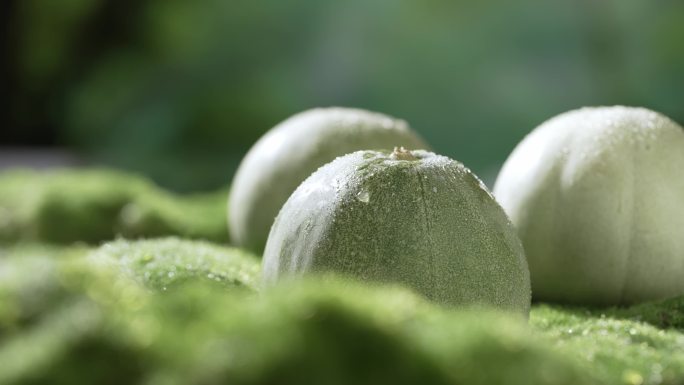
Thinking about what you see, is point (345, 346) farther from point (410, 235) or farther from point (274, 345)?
point (410, 235)

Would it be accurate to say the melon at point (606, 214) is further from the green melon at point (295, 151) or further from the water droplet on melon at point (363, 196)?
the water droplet on melon at point (363, 196)

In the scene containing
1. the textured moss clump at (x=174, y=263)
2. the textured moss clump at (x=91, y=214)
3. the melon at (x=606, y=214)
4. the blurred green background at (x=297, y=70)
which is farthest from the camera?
the blurred green background at (x=297, y=70)

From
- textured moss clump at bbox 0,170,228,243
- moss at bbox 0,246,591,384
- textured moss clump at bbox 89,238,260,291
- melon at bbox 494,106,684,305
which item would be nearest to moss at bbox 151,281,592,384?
moss at bbox 0,246,591,384

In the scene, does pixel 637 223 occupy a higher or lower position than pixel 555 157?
lower

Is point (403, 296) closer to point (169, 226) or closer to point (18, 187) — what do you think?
point (169, 226)

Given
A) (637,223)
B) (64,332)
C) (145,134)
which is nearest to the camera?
(64,332)

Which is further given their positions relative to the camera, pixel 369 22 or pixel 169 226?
pixel 369 22

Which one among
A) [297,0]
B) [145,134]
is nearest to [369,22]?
[297,0]

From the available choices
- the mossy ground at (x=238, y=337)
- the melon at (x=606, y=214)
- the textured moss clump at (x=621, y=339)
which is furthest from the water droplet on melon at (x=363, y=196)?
the melon at (x=606, y=214)
